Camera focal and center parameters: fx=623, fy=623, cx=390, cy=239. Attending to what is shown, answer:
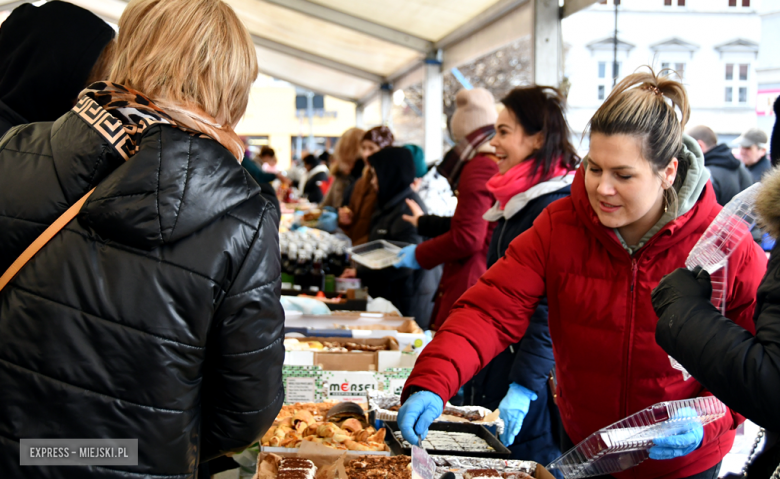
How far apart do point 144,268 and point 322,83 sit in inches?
420

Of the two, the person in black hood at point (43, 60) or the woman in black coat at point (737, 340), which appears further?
the person in black hood at point (43, 60)

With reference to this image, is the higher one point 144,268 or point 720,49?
point 720,49

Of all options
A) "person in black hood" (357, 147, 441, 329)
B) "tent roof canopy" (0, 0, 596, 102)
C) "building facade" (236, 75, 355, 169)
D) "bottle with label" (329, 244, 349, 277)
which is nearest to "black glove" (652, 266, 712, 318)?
"tent roof canopy" (0, 0, 596, 102)

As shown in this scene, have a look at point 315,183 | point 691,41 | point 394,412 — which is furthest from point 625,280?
point 315,183

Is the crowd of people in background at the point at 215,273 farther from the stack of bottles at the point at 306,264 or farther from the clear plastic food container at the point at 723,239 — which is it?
the stack of bottles at the point at 306,264

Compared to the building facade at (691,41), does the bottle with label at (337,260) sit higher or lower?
lower

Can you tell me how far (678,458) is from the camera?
161cm

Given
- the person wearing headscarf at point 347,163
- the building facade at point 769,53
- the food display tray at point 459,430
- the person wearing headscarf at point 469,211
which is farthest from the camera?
the person wearing headscarf at point 347,163

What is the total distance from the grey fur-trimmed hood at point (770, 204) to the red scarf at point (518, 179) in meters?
1.23

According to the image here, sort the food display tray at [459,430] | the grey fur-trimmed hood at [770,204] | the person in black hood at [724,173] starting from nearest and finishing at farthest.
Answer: the grey fur-trimmed hood at [770,204], the food display tray at [459,430], the person in black hood at [724,173]

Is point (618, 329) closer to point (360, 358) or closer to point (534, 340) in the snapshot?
point (534, 340)

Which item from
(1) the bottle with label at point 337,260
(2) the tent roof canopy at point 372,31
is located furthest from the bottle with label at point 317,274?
(2) the tent roof canopy at point 372,31

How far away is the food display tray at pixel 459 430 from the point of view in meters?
1.64

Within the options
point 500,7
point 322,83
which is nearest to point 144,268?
point 500,7
